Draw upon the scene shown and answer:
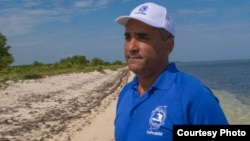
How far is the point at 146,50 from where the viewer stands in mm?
2838

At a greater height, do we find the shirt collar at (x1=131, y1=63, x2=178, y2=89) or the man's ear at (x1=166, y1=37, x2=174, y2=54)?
the man's ear at (x1=166, y1=37, x2=174, y2=54)

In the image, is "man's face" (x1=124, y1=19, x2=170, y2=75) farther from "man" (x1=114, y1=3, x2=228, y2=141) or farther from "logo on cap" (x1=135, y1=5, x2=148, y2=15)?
"logo on cap" (x1=135, y1=5, x2=148, y2=15)

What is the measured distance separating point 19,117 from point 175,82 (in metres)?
13.3

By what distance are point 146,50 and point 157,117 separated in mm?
584

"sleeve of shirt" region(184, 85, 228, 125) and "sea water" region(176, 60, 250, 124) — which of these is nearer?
"sleeve of shirt" region(184, 85, 228, 125)

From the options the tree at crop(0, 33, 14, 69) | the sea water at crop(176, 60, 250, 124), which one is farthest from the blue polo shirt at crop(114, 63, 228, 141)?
the tree at crop(0, 33, 14, 69)

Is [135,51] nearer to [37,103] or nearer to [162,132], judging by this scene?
[162,132]

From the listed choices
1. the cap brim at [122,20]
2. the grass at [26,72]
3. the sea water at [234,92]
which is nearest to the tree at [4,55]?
the grass at [26,72]

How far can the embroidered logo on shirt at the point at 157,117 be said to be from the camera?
8.41 feet

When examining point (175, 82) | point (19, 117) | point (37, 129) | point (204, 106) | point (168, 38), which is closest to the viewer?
point (204, 106)

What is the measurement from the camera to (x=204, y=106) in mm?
2500

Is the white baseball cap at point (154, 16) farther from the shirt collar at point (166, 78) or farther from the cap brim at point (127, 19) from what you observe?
the shirt collar at point (166, 78)

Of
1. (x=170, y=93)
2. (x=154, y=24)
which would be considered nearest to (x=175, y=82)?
(x=170, y=93)

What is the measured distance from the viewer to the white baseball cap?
108 inches
